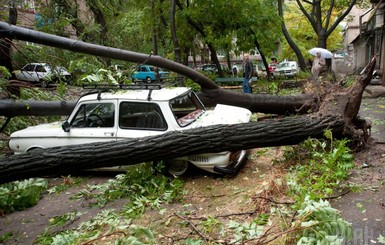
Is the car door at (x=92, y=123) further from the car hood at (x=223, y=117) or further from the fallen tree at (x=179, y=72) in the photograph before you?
the car hood at (x=223, y=117)

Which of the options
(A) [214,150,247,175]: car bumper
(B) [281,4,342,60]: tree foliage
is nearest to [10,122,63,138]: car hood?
(A) [214,150,247,175]: car bumper

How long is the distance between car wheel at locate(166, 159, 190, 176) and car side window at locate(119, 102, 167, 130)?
67 cm

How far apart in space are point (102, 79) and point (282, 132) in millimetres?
4161

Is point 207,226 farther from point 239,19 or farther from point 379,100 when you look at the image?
point 239,19

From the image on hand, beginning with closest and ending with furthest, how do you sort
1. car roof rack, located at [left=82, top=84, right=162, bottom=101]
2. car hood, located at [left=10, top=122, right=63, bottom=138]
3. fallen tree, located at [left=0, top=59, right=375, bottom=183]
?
fallen tree, located at [left=0, top=59, right=375, bottom=183], car roof rack, located at [left=82, top=84, right=162, bottom=101], car hood, located at [left=10, top=122, right=63, bottom=138]

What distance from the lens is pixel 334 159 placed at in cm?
488

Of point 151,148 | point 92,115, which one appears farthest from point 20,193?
point 151,148

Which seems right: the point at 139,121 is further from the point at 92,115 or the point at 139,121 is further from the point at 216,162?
the point at 216,162

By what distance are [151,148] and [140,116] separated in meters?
1.01

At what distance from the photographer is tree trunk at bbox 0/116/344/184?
495 centimetres

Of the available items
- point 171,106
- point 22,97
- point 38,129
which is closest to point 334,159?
point 171,106

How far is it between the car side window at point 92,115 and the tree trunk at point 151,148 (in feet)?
3.45

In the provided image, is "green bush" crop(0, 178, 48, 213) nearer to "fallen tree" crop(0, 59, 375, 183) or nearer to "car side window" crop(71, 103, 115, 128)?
"fallen tree" crop(0, 59, 375, 183)

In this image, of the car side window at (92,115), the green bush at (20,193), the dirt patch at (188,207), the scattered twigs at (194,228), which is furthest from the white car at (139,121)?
the scattered twigs at (194,228)
